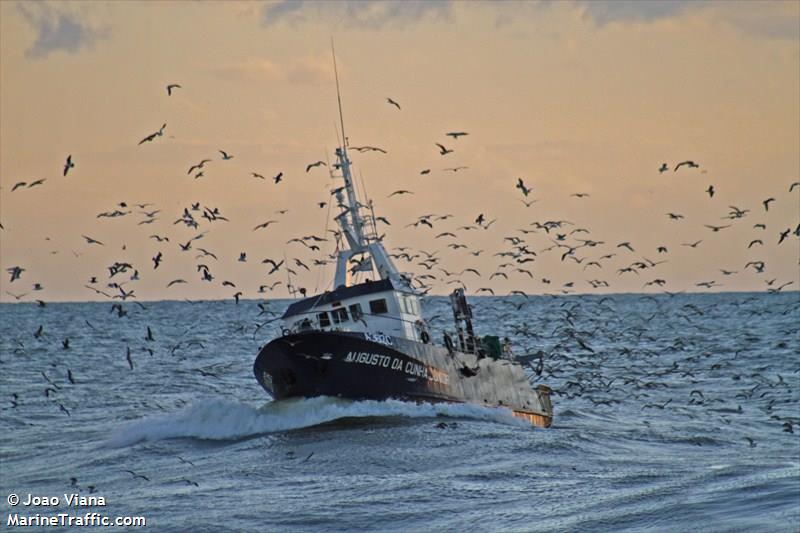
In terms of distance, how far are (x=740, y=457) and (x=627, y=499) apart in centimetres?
990

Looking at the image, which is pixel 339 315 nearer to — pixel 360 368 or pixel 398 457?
pixel 360 368

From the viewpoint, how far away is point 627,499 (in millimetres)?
32312

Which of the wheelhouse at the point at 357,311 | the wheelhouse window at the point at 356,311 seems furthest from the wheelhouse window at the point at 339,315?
the wheelhouse window at the point at 356,311

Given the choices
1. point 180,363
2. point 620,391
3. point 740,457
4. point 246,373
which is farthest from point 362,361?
point 180,363

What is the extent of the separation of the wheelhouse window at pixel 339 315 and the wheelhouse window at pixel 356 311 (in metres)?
0.26

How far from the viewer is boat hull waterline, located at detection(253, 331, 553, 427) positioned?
147ft

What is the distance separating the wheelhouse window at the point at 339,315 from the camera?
46625 millimetres

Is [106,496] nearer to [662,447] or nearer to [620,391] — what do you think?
[662,447]

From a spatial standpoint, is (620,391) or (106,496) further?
(620,391)

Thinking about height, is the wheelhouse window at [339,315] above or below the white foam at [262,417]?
above

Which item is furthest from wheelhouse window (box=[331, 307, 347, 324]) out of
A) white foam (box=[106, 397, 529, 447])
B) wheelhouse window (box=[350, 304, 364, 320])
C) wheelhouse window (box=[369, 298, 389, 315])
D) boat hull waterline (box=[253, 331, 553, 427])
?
white foam (box=[106, 397, 529, 447])

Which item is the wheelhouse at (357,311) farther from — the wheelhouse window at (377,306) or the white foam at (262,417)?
the white foam at (262,417)

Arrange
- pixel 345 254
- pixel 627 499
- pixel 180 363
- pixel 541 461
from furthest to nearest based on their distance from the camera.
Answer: pixel 180 363 → pixel 345 254 → pixel 541 461 → pixel 627 499

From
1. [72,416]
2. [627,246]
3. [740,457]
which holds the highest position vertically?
[627,246]
